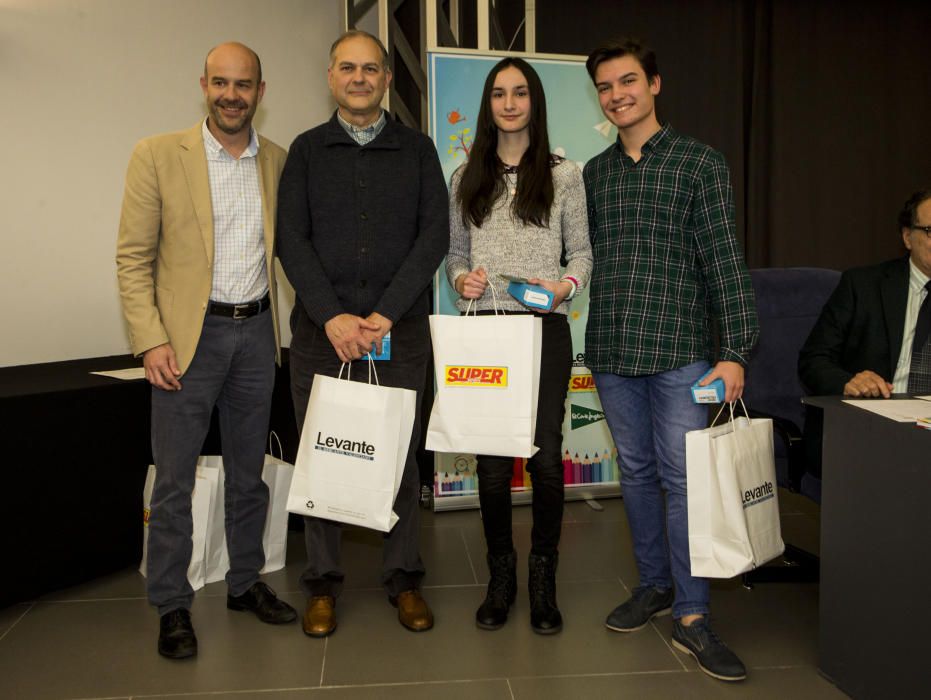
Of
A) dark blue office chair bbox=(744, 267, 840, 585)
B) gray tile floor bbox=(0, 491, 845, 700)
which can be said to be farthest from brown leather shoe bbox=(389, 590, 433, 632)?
dark blue office chair bbox=(744, 267, 840, 585)

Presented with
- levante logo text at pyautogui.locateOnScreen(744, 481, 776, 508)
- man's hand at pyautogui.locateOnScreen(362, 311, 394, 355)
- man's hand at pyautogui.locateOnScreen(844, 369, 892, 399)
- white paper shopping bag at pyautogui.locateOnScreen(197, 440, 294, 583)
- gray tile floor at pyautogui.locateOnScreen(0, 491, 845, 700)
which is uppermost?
man's hand at pyautogui.locateOnScreen(362, 311, 394, 355)

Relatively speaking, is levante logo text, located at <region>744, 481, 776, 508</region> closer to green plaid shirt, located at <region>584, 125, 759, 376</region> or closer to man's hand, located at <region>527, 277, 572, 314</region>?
green plaid shirt, located at <region>584, 125, 759, 376</region>

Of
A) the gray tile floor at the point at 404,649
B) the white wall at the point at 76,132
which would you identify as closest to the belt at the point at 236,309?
the gray tile floor at the point at 404,649

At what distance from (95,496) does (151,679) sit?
31.7 inches

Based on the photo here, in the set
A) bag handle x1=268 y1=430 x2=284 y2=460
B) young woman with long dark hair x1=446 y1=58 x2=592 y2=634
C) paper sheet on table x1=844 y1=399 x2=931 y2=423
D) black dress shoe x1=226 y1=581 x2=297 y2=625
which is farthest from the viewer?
bag handle x1=268 y1=430 x2=284 y2=460

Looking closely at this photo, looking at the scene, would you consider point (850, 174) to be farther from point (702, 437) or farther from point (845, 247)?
point (702, 437)

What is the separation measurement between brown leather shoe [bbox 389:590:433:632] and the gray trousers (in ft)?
2.03

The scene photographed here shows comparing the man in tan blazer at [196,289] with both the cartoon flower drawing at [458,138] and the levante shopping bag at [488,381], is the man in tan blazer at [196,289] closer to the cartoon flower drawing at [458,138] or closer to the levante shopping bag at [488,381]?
the levante shopping bag at [488,381]

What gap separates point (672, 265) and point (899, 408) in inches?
25.0

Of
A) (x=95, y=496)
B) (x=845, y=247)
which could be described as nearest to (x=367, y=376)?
(x=95, y=496)

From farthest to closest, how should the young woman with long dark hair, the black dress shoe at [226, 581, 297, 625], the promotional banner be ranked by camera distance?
the promotional banner, the black dress shoe at [226, 581, 297, 625], the young woman with long dark hair

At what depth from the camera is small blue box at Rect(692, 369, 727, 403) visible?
194 centimetres

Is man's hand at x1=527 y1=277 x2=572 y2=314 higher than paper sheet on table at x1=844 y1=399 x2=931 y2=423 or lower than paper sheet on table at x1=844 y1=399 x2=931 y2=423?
higher

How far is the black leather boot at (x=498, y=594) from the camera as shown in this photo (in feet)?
7.45
